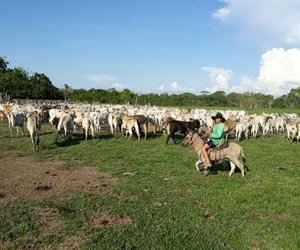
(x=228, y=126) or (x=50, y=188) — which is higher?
(x=228, y=126)

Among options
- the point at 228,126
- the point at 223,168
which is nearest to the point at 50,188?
the point at 223,168

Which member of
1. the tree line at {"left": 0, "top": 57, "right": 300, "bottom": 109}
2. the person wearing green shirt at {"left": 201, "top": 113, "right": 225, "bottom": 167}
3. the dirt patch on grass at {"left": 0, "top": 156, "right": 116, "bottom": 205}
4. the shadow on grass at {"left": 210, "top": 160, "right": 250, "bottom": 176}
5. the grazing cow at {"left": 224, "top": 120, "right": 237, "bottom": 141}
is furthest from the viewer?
the tree line at {"left": 0, "top": 57, "right": 300, "bottom": 109}

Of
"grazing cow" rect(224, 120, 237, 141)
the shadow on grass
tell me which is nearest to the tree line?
"grazing cow" rect(224, 120, 237, 141)

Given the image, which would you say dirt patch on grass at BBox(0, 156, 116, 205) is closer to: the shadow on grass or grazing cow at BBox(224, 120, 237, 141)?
the shadow on grass

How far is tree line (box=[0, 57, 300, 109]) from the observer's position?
53.8m

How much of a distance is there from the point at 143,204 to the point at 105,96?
7129 centimetres

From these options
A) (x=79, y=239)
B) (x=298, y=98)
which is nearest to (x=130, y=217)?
(x=79, y=239)

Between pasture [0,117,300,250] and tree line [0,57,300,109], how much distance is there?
4593cm

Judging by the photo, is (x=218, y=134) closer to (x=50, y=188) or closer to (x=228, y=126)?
(x=50, y=188)

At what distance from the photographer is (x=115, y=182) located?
27.1 ft

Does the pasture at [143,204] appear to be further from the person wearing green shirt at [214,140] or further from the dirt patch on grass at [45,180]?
the person wearing green shirt at [214,140]

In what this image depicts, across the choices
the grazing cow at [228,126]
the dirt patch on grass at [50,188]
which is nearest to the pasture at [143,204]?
the dirt patch on grass at [50,188]

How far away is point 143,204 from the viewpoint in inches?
258

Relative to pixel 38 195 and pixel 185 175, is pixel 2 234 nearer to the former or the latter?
pixel 38 195
